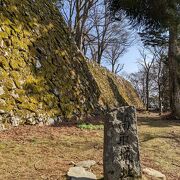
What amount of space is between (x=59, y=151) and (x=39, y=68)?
146 inches

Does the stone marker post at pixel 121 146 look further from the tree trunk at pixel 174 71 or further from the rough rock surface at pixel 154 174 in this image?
the tree trunk at pixel 174 71

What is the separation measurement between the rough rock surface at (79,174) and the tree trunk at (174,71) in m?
9.48

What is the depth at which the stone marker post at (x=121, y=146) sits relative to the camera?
492 centimetres

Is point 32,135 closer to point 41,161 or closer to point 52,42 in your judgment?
point 41,161

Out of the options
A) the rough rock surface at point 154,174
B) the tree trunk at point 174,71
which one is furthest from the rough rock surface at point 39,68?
the rough rock surface at point 154,174

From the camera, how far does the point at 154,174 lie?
5.74 m

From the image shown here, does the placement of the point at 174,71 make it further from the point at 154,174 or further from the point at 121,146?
the point at 121,146

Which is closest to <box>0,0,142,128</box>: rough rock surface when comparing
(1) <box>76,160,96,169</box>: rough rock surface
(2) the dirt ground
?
(2) the dirt ground

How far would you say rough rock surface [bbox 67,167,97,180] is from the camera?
16.7ft

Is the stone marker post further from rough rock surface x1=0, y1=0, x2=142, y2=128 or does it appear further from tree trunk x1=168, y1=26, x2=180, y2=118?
tree trunk x1=168, y1=26, x2=180, y2=118

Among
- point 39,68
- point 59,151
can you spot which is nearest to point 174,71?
point 39,68

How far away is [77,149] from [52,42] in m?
5.41

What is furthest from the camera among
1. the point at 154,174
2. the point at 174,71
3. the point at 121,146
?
the point at 174,71

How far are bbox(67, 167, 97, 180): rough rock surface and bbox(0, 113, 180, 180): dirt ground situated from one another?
0.13 metres
